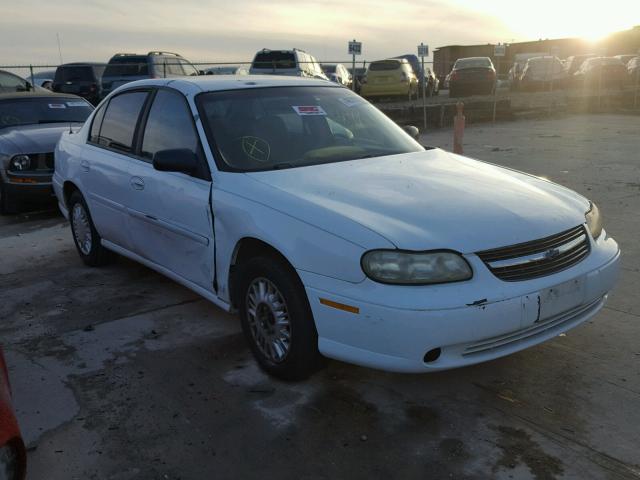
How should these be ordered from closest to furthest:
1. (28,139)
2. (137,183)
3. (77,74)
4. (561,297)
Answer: (561,297) → (137,183) → (28,139) → (77,74)

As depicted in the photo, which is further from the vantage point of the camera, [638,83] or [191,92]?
[638,83]

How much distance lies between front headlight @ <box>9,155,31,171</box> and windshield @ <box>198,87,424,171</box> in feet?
14.6

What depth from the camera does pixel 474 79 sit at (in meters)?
25.0

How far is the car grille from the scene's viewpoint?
305 cm

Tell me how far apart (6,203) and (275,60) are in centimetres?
1378

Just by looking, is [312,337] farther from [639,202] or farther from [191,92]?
[639,202]

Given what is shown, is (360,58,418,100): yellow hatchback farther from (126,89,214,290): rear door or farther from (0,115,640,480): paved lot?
(126,89,214,290): rear door

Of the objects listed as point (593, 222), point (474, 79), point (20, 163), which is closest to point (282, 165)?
point (593, 222)

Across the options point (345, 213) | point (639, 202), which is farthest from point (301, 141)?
point (639, 202)

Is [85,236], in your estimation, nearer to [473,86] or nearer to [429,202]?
[429,202]

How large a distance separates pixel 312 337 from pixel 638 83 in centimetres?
2417

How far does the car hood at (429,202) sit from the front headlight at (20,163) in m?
5.13

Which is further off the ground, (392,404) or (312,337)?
(312,337)

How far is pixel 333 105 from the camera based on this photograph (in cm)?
456
